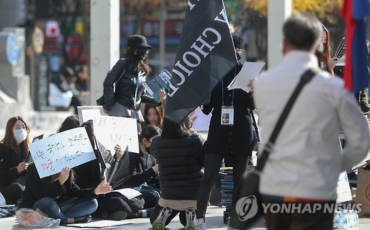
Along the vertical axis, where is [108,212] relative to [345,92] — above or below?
below

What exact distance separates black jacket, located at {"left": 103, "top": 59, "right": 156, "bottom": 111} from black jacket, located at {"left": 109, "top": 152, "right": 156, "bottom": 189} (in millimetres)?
891

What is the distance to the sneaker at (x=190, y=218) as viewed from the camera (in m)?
7.75

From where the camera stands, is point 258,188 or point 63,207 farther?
point 63,207

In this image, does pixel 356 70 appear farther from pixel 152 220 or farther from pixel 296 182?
pixel 152 220

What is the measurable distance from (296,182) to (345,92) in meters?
0.48

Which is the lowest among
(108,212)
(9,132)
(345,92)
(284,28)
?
(108,212)

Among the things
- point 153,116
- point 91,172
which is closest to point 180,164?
point 91,172

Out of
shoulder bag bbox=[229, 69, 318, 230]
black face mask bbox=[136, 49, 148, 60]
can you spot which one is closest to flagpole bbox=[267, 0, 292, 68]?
black face mask bbox=[136, 49, 148, 60]

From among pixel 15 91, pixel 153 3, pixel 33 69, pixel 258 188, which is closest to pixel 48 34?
pixel 153 3

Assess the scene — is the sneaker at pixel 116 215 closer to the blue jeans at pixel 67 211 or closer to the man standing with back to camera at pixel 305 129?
the blue jeans at pixel 67 211

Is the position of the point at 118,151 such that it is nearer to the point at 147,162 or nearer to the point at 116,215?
the point at 147,162

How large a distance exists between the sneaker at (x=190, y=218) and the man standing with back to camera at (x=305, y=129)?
11.0 ft

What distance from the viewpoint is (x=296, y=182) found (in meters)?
4.23

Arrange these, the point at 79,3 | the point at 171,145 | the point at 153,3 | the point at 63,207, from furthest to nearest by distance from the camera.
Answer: the point at 153,3 → the point at 79,3 → the point at 63,207 → the point at 171,145
